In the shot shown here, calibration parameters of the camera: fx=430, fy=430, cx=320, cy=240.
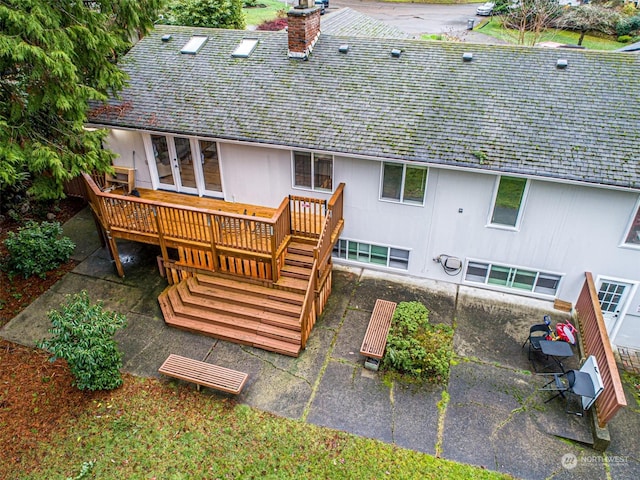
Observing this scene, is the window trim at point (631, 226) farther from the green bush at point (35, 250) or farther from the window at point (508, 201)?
the green bush at point (35, 250)

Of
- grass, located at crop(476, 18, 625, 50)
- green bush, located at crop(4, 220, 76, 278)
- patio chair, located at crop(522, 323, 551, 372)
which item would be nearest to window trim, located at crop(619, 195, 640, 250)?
patio chair, located at crop(522, 323, 551, 372)

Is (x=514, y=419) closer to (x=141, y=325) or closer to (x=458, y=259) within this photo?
(x=458, y=259)

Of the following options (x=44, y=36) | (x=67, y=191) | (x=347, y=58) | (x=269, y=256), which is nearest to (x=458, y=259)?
(x=269, y=256)

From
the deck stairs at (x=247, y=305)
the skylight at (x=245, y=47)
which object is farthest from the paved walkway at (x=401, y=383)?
the skylight at (x=245, y=47)

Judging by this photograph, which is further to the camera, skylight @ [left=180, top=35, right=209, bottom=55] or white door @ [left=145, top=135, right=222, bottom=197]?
skylight @ [left=180, top=35, right=209, bottom=55]

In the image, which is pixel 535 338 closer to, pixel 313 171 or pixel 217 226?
pixel 313 171

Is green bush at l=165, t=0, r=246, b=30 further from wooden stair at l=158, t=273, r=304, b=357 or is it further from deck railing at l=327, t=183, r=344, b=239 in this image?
wooden stair at l=158, t=273, r=304, b=357

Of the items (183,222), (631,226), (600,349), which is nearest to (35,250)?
(183,222)
